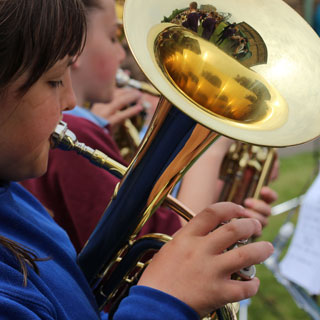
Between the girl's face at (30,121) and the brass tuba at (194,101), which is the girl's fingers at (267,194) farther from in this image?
the girl's face at (30,121)

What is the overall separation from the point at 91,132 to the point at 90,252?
1.44 feet

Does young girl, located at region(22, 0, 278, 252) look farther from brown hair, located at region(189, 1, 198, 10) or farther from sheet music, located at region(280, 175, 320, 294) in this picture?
brown hair, located at region(189, 1, 198, 10)

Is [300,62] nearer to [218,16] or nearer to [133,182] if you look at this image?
[218,16]

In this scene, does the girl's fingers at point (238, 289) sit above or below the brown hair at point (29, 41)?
below

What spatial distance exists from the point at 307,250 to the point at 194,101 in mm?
950

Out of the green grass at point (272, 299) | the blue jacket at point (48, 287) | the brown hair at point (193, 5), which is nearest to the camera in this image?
the blue jacket at point (48, 287)

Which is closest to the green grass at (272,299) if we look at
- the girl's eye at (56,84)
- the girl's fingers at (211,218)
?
the girl's fingers at (211,218)

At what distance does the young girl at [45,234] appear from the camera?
2.24ft

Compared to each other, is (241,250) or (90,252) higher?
(241,250)

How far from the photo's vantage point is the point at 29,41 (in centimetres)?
70

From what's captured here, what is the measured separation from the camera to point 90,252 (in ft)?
2.87

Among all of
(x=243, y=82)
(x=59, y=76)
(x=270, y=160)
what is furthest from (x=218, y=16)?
(x=270, y=160)

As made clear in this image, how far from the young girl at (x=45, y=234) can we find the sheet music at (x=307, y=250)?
2.77 feet

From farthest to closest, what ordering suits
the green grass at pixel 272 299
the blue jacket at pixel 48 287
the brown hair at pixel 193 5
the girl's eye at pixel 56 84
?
the green grass at pixel 272 299, the brown hair at pixel 193 5, the girl's eye at pixel 56 84, the blue jacket at pixel 48 287
